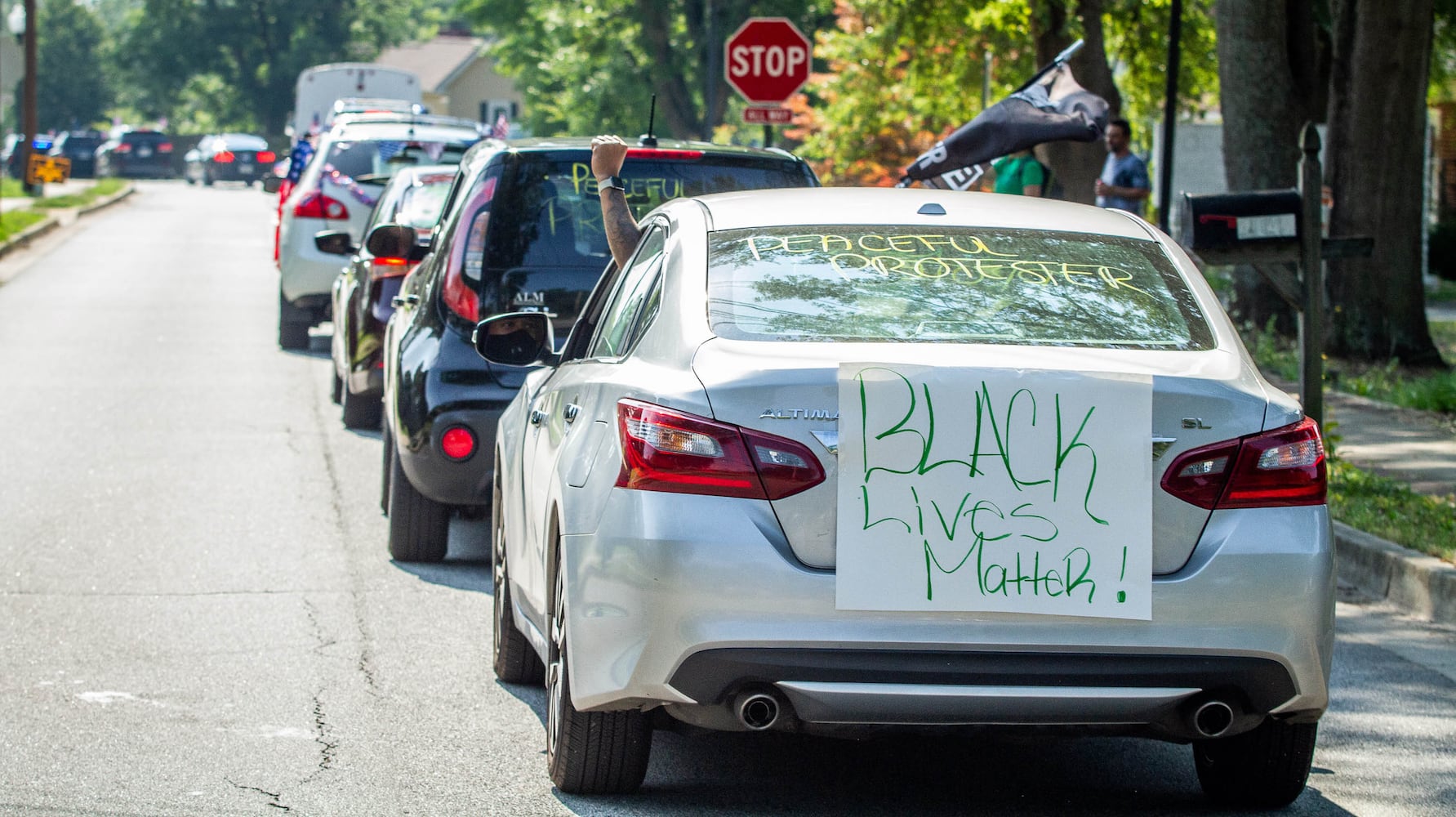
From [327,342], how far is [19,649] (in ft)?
36.4

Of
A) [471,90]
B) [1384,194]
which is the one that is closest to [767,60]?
[1384,194]

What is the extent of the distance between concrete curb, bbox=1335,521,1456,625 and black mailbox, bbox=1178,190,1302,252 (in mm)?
1413

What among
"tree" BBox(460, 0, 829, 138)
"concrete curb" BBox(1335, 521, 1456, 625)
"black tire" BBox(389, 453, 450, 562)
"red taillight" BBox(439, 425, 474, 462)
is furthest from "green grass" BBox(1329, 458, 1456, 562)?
"tree" BBox(460, 0, 829, 138)

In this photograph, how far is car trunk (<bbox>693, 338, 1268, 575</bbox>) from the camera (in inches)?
177

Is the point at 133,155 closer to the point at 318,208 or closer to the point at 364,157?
the point at 364,157

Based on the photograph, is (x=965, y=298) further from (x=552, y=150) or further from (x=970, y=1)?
(x=970, y=1)

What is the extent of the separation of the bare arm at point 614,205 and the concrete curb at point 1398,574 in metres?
3.10

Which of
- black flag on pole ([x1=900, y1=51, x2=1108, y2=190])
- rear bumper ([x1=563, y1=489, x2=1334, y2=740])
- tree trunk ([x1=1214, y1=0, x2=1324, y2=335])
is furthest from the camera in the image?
tree trunk ([x1=1214, y1=0, x2=1324, y2=335])

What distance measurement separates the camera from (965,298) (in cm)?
500

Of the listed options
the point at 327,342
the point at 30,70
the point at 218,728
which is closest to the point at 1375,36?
the point at 327,342

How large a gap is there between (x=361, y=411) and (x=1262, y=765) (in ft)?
27.6

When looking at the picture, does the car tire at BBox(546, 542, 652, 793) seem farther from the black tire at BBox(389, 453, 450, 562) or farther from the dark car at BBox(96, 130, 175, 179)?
the dark car at BBox(96, 130, 175, 179)

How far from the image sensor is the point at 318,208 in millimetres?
16547

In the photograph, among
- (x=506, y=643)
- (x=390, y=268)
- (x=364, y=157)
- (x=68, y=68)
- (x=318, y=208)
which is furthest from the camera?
(x=68, y=68)
